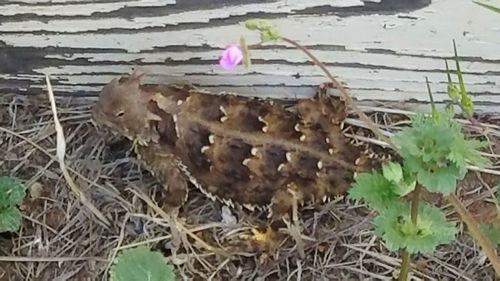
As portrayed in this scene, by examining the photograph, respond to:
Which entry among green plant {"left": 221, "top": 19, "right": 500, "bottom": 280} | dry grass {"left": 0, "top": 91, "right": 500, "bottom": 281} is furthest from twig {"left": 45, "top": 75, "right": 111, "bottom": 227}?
green plant {"left": 221, "top": 19, "right": 500, "bottom": 280}

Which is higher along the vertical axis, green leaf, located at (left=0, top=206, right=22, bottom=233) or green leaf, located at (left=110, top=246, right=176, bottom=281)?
green leaf, located at (left=110, top=246, right=176, bottom=281)

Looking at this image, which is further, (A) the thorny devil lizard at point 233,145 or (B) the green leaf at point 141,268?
(A) the thorny devil lizard at point 233,145

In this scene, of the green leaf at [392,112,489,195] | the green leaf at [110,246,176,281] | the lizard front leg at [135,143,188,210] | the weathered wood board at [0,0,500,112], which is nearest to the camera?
the green leaf at [392,112,489,195]

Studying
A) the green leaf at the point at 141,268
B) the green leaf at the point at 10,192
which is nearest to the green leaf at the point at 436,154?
the green leaf at the point at 141,268

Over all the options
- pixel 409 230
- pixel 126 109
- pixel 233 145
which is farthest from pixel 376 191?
pixel 126 109

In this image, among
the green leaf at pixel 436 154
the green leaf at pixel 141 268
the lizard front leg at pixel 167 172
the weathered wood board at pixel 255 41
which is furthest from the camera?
the lizard front leg at pixel 167 172

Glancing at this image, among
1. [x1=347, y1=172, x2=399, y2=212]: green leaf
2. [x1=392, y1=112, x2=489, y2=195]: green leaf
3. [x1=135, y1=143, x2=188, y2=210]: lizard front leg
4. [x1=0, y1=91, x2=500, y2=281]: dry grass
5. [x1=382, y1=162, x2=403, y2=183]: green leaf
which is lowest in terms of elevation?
[x1=0, y1=91, x2=500, y2=281]: dry grass

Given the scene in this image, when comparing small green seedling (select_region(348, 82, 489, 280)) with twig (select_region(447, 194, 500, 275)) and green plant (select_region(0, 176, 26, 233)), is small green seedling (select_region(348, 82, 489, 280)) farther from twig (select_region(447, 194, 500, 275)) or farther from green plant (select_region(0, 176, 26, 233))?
green plant (select_region(0, 176, 26, 233))

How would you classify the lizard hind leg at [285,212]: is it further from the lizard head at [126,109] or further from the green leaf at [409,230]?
the green leaf at [409,230]
